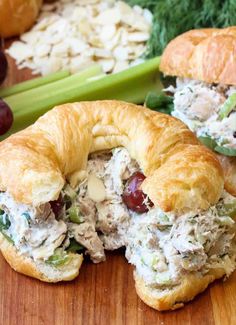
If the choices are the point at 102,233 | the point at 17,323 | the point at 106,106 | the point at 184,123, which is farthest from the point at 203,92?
the point at 17,323

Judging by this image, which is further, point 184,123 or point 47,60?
point 47,60

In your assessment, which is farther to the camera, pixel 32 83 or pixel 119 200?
pixel 32 83

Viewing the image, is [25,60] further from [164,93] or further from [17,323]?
[17,323]

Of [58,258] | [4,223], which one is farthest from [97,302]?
[4,223]

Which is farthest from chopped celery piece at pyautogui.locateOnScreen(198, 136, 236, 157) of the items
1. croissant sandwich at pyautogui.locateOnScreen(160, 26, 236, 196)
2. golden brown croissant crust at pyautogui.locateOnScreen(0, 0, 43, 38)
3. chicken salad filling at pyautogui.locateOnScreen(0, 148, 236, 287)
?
golden brown croissant crust at pyautogui.locateOnScreen(0, 0, 43, 38)

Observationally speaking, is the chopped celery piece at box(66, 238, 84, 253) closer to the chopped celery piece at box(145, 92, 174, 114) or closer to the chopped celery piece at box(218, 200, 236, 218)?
the chopped celery piece at box(218, 200, 236, 218)

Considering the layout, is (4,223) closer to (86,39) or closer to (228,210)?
(228,210)
